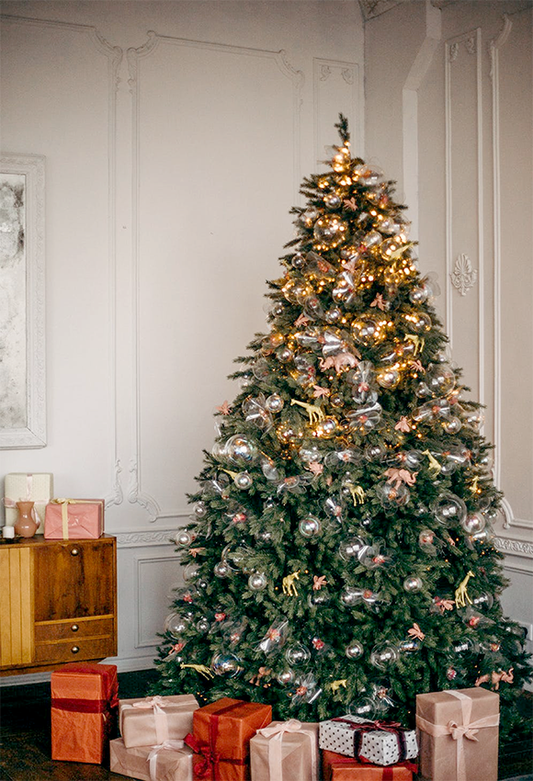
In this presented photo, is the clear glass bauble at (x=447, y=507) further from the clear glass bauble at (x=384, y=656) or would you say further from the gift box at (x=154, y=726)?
the gift box at (x=154, y=726)

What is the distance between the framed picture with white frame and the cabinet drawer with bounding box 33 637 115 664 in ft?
3.88

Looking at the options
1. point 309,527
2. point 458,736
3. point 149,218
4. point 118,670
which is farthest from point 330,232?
point 118,670

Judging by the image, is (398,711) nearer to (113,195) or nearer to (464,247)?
(464,247)

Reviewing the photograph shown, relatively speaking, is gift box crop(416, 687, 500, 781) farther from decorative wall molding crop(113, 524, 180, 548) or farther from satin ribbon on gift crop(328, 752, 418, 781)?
decorative wall molding crop(113, 524, 180, 548)

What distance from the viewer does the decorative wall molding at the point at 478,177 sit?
5012 millimetres

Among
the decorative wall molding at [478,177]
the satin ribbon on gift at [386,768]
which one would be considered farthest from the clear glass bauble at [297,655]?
the decorative wall molding at [478,177]

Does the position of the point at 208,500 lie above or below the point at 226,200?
below

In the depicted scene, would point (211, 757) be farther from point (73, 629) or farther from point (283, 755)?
point (73, 629)

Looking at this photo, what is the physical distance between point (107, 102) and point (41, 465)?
7.46 ft

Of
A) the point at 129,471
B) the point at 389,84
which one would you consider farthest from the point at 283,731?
the point at 389,84

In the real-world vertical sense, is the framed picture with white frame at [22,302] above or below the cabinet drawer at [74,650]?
above

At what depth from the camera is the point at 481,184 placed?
505 centimetres

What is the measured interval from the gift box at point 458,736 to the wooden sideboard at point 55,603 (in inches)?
74.6

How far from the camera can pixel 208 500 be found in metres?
3.95
